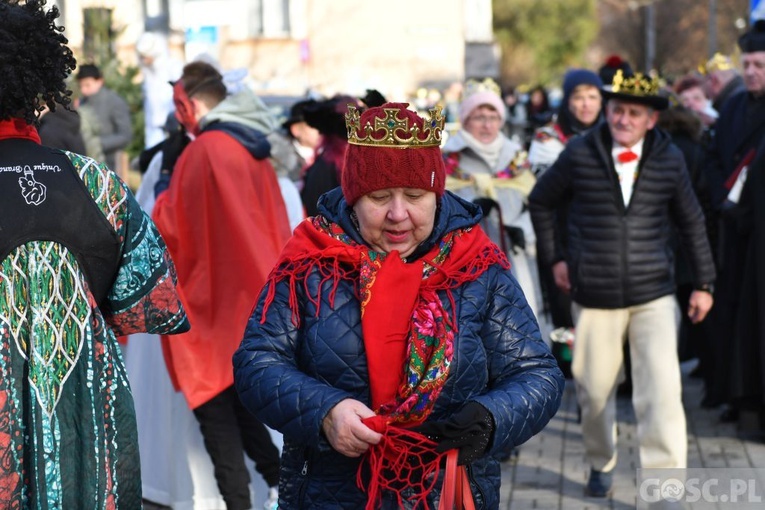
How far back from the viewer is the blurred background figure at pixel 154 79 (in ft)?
49.4

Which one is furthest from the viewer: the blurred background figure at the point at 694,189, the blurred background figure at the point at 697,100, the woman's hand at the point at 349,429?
the blurred background figure at the point at 697,100

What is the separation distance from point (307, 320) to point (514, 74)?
61.6 metres

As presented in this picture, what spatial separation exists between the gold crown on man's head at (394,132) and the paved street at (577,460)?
372cm

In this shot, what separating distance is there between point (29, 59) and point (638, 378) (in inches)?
156

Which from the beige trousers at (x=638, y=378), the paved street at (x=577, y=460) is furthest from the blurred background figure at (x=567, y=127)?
the beige trousers at (x=638, y=378)

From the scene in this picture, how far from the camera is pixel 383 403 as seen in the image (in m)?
3.50

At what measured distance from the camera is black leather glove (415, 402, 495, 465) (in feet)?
10.9

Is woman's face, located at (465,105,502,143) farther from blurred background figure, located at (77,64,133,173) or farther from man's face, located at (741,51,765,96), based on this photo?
blurred background figure, located at (77,64,133,173)

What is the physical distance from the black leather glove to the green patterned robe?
103 cm

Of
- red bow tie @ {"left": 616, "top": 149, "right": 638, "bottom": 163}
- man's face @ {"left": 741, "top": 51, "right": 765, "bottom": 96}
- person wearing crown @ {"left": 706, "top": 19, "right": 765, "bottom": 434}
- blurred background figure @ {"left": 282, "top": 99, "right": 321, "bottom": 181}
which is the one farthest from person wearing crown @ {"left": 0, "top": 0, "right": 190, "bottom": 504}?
blurred background figure @ {"left": 282, "top": 99, "right": 321, "bottom": 181}

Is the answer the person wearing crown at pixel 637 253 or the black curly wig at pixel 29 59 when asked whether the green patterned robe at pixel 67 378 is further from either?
the person wearing crown at pixel 637 253

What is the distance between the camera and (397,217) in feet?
11.7

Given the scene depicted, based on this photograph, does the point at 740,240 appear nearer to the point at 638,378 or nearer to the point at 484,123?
the point at 484,123

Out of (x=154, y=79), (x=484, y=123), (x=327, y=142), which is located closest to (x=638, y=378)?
(x=484, y=123)
